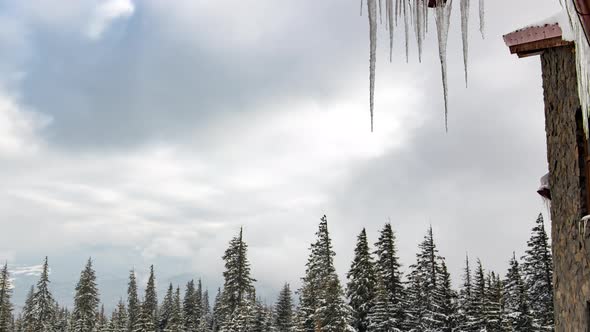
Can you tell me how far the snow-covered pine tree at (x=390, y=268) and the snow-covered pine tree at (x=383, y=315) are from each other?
1.32 metres

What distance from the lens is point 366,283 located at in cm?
3984

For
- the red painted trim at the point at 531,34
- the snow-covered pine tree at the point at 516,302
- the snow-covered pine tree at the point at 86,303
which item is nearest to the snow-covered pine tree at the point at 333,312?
the snow-covered pine tree at the point at 516,302

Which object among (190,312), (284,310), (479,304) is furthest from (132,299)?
(479,304)

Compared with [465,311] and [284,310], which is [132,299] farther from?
[465,311]

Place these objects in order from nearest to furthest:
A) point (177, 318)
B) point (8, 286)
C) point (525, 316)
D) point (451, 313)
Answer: point (525, 316) < point (451, 313) < point (177, 318) < point (8, 286)

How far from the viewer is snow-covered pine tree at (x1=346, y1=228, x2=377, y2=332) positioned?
129ft

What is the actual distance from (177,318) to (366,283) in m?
30.6

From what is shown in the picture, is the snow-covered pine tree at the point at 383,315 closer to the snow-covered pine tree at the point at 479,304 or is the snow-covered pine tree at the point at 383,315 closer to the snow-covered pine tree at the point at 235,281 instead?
the snow-covered pine tree at the point at 479,304

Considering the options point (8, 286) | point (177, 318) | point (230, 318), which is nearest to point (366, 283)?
point (230, 318)

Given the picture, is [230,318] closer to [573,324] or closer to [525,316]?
[525,316]

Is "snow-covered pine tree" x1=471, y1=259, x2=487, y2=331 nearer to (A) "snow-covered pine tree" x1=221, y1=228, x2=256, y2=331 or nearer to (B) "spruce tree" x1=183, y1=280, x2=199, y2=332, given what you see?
(A) "snow-covered pine tree" x1=221, y1=228, x2=256, y2=331

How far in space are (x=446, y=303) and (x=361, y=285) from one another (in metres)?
7.07

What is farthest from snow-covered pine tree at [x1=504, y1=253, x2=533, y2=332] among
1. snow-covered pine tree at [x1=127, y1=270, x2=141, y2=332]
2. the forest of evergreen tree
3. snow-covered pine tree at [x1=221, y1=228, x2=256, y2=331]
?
snow-covered pine tree at [x1=127, y1=270, x2=141, y2=332]

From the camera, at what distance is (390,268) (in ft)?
134
